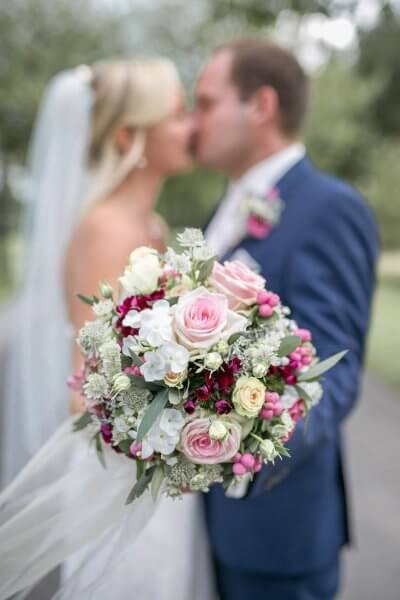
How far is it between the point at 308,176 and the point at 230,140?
45cm

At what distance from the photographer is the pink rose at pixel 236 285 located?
64.3 inches

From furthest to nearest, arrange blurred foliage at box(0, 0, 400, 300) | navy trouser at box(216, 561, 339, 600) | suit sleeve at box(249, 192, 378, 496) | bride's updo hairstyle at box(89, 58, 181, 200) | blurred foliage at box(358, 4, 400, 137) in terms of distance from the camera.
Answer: blurred foliage at box(358, 4, 400, 137) → blurred foliage at box(0, 0, 400, 300) → bride's updo hairstyle at box(89, 58, 181, 200) → navy trouser at box(216, 561, 339, 600) → suit sleeve at box(249, 192, 378, 496)

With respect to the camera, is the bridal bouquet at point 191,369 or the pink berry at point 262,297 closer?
the bridal bouquet at point 191,369

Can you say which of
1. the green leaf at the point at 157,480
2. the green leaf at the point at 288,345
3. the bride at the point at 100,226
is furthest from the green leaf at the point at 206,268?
the bride at the point at 100,226

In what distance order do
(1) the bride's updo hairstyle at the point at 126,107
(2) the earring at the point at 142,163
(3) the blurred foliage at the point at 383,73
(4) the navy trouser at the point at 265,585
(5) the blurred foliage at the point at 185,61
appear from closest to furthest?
(4) the navy trouser at the point at 265,585
(1) the bride's updo hairstyle at the point at 126,107
(2) the earring at the point at 142,163
(5) the blurred foliage at the point at 185,61
(3) the blurred foliage at the point at 383,73

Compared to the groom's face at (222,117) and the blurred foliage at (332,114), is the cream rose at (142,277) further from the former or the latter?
the blurred foliage at (332,114)

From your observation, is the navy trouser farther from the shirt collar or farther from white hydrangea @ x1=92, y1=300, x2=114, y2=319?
the shirt collar

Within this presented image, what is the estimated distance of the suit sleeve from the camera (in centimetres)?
218

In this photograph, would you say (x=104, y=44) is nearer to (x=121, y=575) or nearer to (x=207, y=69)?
(x=207, y=69)

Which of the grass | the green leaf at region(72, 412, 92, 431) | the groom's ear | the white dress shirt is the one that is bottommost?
the grass

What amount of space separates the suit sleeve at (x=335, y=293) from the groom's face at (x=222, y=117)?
68 centimetres

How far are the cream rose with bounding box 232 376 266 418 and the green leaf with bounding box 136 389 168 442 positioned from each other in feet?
0.50

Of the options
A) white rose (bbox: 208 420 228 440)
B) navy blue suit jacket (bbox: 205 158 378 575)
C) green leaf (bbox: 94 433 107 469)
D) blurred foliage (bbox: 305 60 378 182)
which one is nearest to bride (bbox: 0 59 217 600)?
navy blue suit jacket (bbox: 205 158 378 575)

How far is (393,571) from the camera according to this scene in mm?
4930
